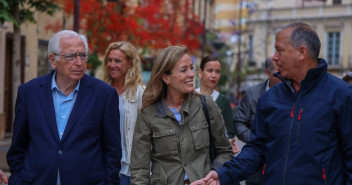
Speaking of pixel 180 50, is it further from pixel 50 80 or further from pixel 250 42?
pixel 250 42

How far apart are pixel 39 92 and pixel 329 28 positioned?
223 feet

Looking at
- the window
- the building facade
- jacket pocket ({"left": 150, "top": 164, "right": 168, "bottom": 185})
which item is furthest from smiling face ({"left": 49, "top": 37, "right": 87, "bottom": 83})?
the window

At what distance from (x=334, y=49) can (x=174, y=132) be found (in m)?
66.3

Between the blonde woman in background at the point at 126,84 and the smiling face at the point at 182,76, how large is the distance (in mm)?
1706

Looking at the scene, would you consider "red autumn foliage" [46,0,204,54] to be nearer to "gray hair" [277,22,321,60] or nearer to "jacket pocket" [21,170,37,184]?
"jacket pocket" [21,170,37,184]

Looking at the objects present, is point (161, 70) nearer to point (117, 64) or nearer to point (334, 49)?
point (117, 64)

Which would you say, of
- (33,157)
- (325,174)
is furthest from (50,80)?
(325,174)

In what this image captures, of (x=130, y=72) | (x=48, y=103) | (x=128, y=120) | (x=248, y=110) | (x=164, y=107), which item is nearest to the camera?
(x=48, y=103)

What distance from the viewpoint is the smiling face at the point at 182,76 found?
5266 millimetres

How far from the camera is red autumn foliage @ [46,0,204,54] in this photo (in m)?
22.0

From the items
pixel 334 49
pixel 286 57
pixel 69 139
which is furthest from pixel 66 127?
pixel 334 49

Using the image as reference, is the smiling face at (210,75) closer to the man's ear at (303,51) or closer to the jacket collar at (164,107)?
the jacket collar at (164,107)

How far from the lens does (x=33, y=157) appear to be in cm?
483

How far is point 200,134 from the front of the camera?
5.16 m
